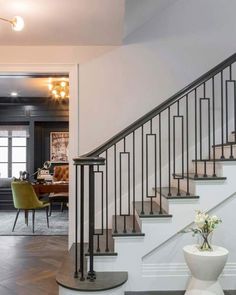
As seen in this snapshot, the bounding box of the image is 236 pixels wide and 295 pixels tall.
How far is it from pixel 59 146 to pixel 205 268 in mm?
6337

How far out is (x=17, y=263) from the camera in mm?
4023

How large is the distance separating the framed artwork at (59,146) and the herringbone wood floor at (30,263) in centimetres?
334

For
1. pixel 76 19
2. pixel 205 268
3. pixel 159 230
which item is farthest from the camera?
pixel 76 19

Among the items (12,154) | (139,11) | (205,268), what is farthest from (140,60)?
(12,154)

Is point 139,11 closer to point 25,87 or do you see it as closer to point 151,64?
point 151,64

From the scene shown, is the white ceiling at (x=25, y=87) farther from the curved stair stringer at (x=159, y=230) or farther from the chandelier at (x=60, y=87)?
the curved stair stringer at (x=159, y=230)

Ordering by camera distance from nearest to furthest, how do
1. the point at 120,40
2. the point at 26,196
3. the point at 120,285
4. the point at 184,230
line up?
the point at 120,285 → the point at 184,230 → the point at 120,40 → the point at 26,196

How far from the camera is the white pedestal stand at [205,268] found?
2.63 metres

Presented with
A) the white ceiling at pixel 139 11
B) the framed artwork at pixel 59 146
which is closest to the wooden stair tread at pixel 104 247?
the white ceiling at pixel 139 11

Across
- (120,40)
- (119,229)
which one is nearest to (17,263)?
(119,229)

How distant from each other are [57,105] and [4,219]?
3.00 meters

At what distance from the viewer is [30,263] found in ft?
13.2

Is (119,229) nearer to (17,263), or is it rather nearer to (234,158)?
(234,158)

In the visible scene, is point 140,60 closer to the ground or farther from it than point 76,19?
closer to the ground
